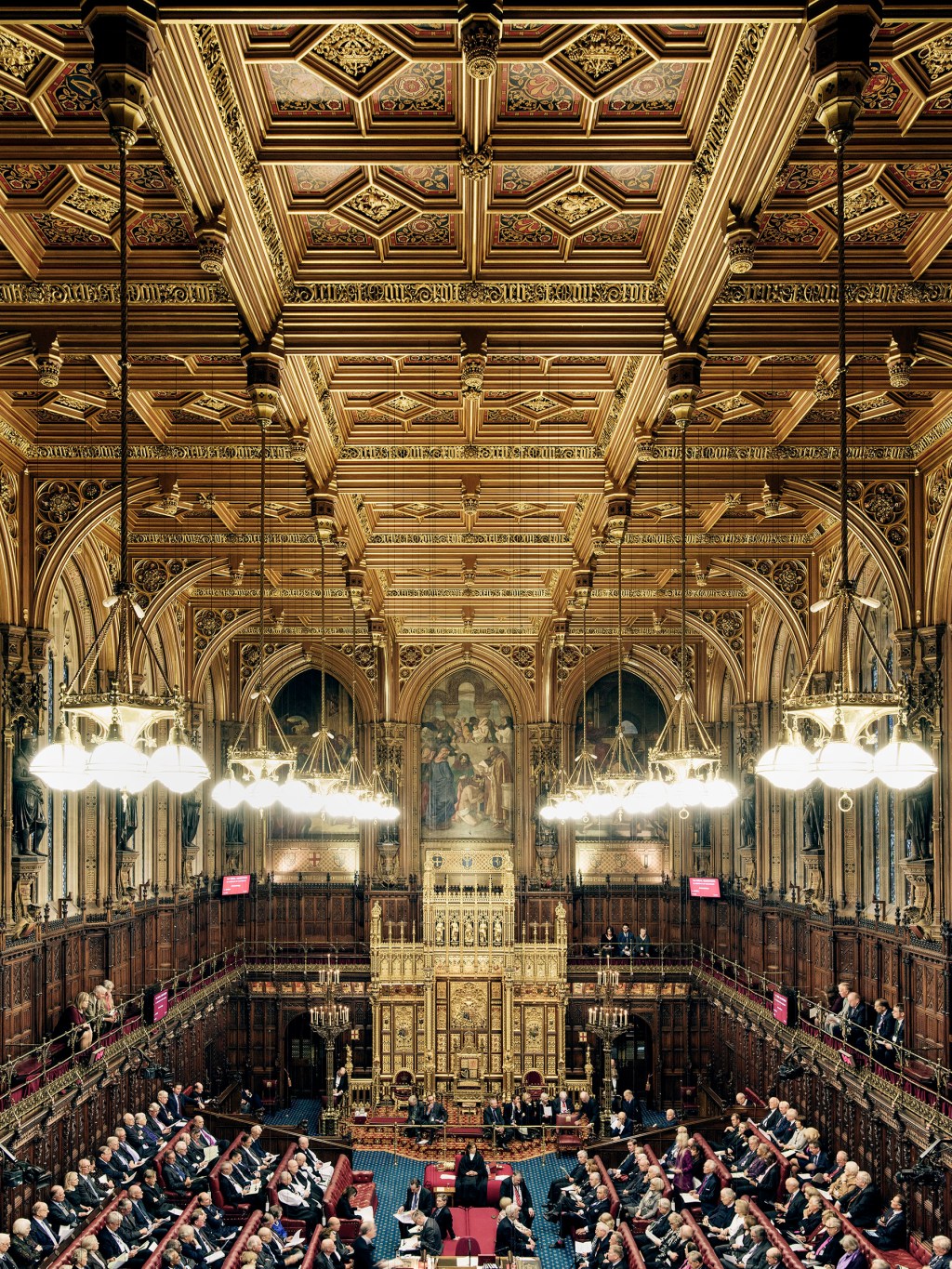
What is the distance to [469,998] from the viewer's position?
27375 mm

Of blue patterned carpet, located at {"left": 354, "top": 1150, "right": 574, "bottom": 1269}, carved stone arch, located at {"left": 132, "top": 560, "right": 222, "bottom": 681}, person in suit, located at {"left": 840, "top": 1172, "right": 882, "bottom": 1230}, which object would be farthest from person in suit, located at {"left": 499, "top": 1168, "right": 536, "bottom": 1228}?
carved stone arch, located at {"left": 132, "top": 560, "right": 222, "bottom": 681}

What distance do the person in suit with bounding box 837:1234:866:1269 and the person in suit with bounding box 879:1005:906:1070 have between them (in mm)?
2870

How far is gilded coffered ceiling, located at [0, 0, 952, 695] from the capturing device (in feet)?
23.9

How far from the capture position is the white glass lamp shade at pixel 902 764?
645 centimetres

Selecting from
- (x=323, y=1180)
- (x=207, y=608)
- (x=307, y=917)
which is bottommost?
(x=323, y=1180)

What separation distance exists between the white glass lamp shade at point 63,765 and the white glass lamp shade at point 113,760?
14 centimetres

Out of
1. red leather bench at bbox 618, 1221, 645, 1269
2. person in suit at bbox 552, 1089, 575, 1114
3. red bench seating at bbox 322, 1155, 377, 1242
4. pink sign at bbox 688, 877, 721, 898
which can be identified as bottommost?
person in suit at bbox 552, 1089, 575, 1114

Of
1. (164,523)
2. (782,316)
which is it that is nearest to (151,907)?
(164,523)

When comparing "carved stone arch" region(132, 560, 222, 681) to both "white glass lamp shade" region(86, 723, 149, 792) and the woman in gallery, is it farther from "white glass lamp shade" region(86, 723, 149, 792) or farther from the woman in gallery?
"white glass lamp shade" region(86, 723, 149, 792)

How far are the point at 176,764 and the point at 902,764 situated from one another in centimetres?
420

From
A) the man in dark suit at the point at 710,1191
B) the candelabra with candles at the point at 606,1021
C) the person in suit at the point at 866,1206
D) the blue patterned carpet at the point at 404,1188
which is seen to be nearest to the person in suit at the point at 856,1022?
the person in suit at the point at 866,1206

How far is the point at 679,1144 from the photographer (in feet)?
65.5

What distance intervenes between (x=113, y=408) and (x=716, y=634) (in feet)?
49.3

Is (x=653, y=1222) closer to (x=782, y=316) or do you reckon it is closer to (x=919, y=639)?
(x=919, y=639)
